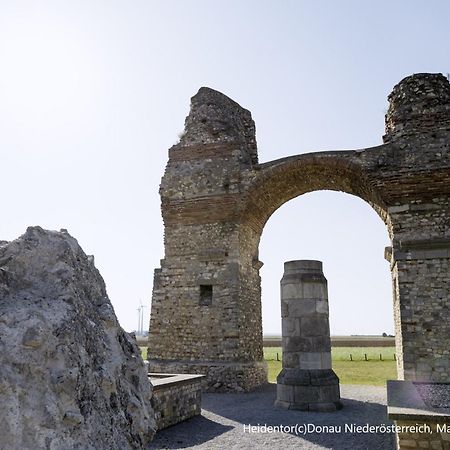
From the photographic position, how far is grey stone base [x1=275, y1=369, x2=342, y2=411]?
9.12m

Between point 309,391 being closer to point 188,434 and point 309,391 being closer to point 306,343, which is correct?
point 306,343

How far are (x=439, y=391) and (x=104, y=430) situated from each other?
5.84 meters

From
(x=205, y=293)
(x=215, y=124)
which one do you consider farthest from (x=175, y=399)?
(x=215, y=124)

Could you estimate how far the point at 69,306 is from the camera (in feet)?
6.81

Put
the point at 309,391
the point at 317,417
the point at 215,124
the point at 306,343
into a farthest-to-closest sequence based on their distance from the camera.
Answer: the point at 215,124 < the point at 306,343 < the point at 309,391 < the point at 317,417

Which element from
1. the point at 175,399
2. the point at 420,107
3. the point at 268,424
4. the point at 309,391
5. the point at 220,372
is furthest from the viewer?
the point at 220,372

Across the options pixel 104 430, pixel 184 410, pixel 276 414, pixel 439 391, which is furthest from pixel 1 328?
pixel 276 414

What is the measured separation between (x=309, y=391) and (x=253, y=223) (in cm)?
648

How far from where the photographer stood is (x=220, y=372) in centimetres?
1234

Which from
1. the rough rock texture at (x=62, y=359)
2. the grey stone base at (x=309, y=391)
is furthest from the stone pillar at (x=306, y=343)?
the rough rock texture at (x=62, y=359)

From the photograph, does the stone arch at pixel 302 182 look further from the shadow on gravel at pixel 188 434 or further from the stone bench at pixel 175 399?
the shadow on gravel at pixel 188 434

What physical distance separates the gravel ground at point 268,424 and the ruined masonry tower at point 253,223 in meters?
1.73

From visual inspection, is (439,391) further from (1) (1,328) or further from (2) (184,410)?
(1) (1,328)

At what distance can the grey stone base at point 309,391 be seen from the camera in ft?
29.9
